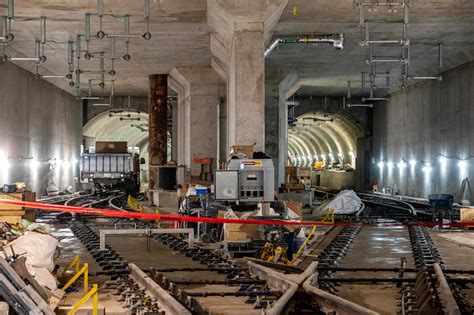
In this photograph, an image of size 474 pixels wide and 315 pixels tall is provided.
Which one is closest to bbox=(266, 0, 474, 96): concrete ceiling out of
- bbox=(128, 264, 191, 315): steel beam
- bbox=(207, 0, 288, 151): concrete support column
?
bbox=(207, 0, 288, 151): concrete support column

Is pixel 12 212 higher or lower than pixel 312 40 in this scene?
lower

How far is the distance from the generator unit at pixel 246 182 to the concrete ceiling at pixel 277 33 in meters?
5.16

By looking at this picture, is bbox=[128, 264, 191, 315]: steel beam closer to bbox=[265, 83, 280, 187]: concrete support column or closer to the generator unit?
the generator unit

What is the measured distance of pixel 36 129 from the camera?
3133 centimetres

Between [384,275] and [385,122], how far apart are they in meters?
30.1

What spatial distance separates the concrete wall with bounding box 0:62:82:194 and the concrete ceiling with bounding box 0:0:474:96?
1.27 meters

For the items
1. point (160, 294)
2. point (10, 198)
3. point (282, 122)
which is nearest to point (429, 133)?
point (282, 122)

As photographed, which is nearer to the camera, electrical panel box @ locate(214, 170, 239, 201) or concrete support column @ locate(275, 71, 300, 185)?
electrical panel box @ locate(214, 170, 239, 201)

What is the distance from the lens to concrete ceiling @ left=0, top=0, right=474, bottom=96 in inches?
722

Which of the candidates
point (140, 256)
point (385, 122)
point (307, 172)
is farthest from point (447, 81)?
point (140, 256)

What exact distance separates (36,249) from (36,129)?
79.3ft

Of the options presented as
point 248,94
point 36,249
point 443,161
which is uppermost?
point 248,94

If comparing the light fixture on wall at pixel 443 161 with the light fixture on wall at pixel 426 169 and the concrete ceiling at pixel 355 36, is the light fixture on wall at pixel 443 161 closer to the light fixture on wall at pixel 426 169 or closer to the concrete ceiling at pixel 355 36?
the light fixture on wall at pixel 426 169

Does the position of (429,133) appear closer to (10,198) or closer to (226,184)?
(226,184)
